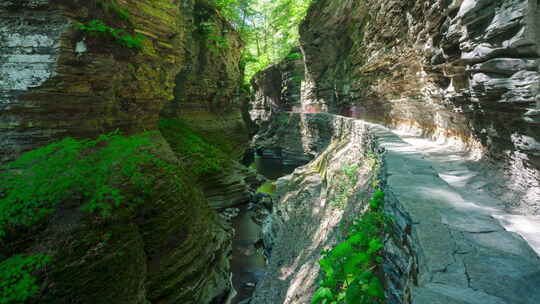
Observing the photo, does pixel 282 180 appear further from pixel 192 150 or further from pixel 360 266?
pixel 360 266

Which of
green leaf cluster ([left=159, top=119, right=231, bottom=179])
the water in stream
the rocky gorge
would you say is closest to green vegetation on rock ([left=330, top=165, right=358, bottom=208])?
the rocky gorge

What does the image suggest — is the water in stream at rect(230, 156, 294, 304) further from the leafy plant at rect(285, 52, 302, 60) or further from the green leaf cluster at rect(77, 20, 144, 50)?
the leafy plant at rect(285, 52, 302, 60)

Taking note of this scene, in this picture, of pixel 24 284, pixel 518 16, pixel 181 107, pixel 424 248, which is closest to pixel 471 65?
pixel 518 16

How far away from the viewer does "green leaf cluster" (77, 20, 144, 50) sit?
634 centimetres

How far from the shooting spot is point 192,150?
12.2 metres

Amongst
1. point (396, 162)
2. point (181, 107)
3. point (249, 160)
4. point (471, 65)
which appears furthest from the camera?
point (249, 160)

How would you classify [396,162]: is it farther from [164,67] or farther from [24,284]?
[164,67]

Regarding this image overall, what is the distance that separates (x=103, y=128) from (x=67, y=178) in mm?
2269

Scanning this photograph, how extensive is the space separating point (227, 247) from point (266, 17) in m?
34.0

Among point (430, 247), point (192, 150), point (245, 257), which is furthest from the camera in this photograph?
point (192, 150)

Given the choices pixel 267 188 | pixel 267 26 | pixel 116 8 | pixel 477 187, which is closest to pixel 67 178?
pixel 116 8

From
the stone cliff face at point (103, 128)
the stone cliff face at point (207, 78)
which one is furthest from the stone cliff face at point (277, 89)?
the stone cliff face at point (103, 128)

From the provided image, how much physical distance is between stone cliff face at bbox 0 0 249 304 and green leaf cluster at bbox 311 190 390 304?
14.5 feet

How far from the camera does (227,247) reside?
9.21 meters
